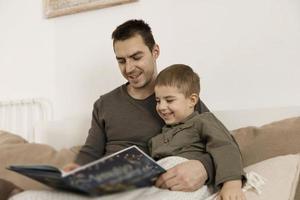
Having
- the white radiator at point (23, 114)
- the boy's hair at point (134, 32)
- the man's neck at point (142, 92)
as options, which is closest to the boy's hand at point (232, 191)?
the man's neck at point (142, 92)

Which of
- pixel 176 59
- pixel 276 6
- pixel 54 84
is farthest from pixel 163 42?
pixel 54 84

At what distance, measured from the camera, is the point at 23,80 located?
2053 mm

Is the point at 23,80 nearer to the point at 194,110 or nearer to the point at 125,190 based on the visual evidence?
the point at 194,110

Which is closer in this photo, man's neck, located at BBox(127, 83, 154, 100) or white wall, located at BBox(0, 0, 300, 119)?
man's neck, located at BBox(127, 83, 154, 100)

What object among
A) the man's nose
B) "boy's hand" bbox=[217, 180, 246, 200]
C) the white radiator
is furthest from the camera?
the white radiator

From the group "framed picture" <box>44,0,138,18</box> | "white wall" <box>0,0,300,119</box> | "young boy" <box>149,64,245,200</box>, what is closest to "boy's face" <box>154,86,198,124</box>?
"young boy" <box>149,64,245,200</box>

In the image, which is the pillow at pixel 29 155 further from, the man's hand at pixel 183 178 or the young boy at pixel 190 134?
the man's hand at pixel 183 178

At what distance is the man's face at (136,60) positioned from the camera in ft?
4.10

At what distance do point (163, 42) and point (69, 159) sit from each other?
2.30ft

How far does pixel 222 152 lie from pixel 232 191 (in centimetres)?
12

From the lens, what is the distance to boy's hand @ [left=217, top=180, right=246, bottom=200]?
90cm

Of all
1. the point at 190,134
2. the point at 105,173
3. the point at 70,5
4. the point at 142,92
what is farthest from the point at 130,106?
the point at 70,5

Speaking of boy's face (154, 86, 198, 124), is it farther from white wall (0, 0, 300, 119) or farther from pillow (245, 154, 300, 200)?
white wall (0, 0, 300, 119)

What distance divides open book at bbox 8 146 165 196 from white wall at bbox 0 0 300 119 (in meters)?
0.77
